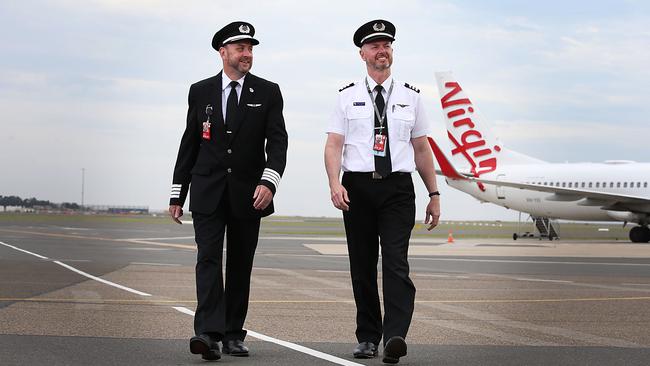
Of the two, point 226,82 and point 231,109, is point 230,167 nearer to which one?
point 231,109

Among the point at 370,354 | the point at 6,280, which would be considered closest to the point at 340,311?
the point at 370,354

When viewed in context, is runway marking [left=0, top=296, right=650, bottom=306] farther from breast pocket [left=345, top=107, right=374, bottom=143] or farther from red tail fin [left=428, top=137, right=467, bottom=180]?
red tail fin [left=428, top=137, right=467, bottom=180]

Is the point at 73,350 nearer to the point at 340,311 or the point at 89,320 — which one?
the point at 89,320

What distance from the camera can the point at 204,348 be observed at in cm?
585

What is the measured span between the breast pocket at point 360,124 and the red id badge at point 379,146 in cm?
6

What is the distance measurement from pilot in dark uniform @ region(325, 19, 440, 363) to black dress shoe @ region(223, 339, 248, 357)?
0.68 meters

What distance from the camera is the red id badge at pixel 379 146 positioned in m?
6.28

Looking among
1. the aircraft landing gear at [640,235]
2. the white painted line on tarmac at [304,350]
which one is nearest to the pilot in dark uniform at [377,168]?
the white painted line on tarmac at [304,350]

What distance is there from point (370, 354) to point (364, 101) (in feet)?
4.80

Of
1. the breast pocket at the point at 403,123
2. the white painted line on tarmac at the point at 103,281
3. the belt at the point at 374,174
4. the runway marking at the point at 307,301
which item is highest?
the breast pocket at the point at 403,123

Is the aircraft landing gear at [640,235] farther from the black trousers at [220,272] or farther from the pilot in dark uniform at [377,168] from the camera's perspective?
the black trousers at [220,272]

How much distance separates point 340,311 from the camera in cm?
882

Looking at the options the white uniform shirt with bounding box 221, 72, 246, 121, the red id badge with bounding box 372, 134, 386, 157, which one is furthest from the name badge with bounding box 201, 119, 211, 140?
the red id badge with bounding box 372, 134, 386, 157

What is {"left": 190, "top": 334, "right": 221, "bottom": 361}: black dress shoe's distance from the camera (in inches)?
230
